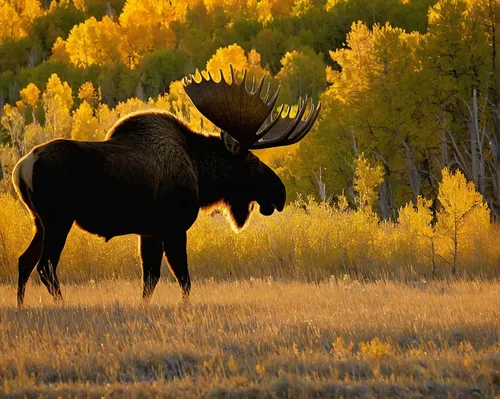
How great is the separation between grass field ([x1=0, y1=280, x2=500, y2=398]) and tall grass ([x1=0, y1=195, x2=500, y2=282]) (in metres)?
3.64

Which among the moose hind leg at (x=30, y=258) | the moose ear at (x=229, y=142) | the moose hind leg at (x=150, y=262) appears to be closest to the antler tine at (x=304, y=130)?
the moose ear at (x=229, y=142)

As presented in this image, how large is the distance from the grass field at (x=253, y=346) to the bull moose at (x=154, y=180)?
2.05ft

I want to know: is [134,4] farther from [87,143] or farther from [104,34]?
[87,143]

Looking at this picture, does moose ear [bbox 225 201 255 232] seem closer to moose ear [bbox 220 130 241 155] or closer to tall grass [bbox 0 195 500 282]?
moose ear [bbox 220 130 241 155]

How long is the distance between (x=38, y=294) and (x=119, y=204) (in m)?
1.81

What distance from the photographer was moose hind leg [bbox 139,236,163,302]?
30.0 ft

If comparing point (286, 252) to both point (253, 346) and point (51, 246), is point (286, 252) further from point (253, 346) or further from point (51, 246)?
point (253, 346)

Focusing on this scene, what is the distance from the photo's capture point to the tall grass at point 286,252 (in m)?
13.4

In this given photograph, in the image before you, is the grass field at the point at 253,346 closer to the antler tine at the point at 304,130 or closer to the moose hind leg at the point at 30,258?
Result: the moose hind leg at the point at 30,258

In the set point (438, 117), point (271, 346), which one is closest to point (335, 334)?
point (271, 346)

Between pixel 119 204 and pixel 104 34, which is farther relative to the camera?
pixel 104 34

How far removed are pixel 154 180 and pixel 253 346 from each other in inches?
102

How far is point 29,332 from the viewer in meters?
7.44

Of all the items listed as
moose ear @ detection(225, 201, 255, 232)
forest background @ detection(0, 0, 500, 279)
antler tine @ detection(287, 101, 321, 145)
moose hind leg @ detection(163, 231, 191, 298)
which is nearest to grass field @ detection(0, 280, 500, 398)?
moose hind leg @ detection(163, 231, 191, 298)
